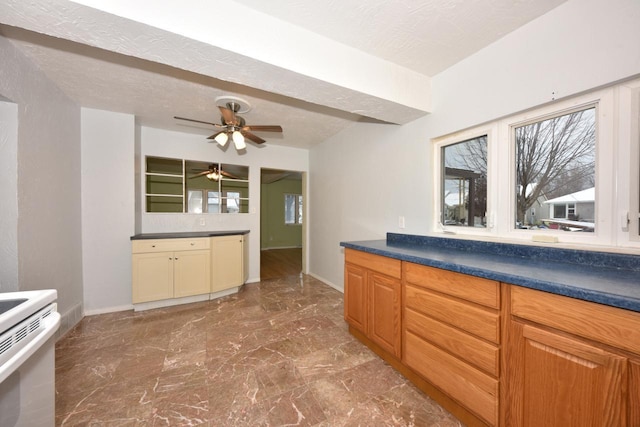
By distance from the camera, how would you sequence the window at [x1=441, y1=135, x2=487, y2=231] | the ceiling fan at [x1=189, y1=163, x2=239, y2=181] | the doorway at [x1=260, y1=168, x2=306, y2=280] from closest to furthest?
the window at [x1=441, y1=135, x2=487, y2=231] → the ceiling fan at [x1=189, y1=163, x2=239, y2=181] → the doorway at [x1=260, y1=168, x2=306, y2=280]

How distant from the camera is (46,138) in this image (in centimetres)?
205

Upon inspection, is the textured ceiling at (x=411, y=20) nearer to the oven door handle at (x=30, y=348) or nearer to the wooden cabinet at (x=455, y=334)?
the wooden cabinet at (x=455, y=334)

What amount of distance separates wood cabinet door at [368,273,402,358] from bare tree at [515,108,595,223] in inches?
42.6

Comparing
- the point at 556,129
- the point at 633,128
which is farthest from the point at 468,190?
the point at 633,128

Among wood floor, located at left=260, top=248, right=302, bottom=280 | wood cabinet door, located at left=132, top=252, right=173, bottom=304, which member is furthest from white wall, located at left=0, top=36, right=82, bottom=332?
wood floor, located at left=260, top=248, right=302, bottom=280

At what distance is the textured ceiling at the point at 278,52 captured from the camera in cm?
133

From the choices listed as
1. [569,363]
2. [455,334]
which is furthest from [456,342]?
[569,363]

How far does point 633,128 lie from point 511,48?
86 cm

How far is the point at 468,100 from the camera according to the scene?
5.97ft

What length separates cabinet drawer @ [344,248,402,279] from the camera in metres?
1.69

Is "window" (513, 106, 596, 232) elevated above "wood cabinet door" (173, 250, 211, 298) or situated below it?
above

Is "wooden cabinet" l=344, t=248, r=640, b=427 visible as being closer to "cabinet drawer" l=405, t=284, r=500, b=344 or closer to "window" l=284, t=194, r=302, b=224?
"cabinet drawer" l=405, t=284, r=500, b=344

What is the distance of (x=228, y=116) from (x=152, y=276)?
2.21m

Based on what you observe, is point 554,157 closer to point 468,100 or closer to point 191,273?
point 468,100
